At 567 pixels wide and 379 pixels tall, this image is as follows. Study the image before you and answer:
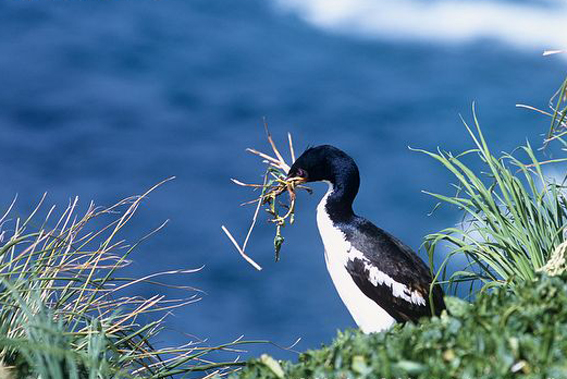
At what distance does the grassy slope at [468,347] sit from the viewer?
2.50m

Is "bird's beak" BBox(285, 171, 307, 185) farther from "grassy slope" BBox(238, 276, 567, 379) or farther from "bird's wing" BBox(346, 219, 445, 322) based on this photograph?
"grassy slope" BBox(238, 276, 567, 379)

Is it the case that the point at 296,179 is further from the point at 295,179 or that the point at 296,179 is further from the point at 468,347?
the point at 468,347

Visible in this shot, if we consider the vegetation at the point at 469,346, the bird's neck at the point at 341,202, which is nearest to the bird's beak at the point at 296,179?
the bird's neck at the point at 341,202

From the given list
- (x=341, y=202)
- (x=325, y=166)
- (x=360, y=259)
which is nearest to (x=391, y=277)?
(x=360, y=259)

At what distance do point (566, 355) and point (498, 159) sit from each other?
2.23 meters

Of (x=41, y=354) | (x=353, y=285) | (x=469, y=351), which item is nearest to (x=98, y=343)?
(x=41, y=354)

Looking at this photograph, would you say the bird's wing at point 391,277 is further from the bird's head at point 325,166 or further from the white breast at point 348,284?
the bird's head at point 325,166

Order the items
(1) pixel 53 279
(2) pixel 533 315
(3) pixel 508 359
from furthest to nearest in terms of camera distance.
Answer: (1) pixel 53 279 < (2) pixel 533 315 < (3) pixel 508 359

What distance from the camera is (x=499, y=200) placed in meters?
4.61

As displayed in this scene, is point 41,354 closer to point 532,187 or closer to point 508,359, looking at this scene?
point 508,359

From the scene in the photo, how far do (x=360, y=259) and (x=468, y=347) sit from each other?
2413 mm

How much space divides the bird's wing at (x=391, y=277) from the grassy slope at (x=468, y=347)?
6.21 ft

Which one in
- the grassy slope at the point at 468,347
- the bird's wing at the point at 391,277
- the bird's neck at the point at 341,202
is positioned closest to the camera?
the grassy slope at the point at 468,347

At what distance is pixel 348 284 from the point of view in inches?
201
